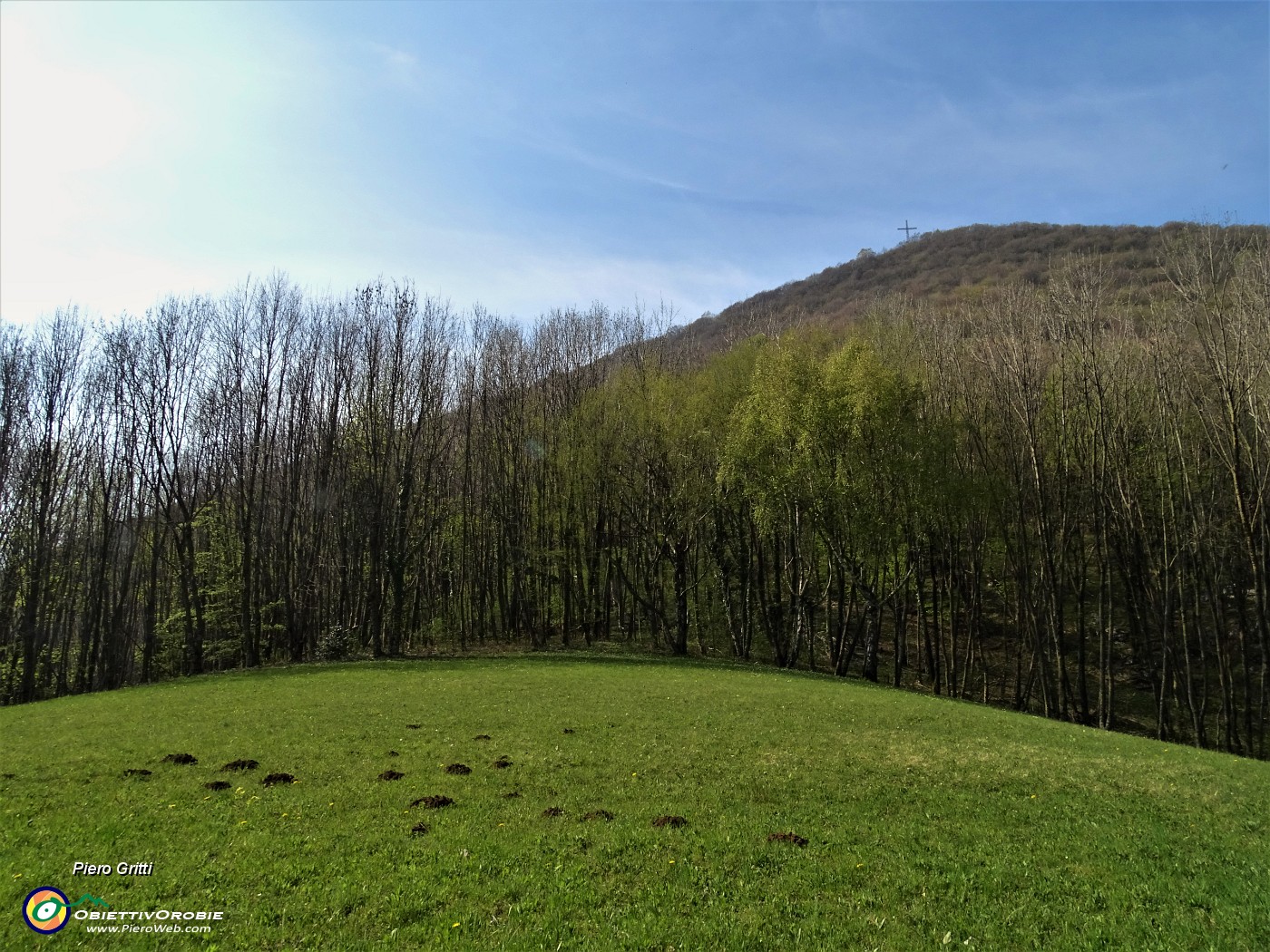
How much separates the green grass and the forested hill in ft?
148

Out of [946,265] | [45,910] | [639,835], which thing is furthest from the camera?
[946,265]

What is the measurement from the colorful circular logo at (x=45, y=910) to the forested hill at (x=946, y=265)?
51.9 metres

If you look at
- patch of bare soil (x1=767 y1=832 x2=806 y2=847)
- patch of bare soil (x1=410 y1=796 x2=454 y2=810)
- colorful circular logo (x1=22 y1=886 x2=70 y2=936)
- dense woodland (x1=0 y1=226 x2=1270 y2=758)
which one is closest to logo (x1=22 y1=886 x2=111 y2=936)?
colorful circular logo (x1=22 y1=886 x2=70 y2=936)

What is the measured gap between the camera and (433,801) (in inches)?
368

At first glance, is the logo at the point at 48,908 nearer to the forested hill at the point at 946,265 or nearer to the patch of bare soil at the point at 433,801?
the patch of bare soil at the point at 433,801

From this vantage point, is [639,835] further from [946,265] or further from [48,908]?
[946,265]

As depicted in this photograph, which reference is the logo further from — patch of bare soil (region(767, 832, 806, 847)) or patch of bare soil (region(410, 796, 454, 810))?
patch of bare soil (region(767, 832, 806, 847))

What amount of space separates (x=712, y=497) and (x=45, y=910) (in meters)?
32.5

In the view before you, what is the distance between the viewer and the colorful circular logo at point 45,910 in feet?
19.5

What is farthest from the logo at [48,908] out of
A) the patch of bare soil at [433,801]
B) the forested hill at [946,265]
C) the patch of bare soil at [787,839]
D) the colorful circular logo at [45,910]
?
the forested hill at [946,265]

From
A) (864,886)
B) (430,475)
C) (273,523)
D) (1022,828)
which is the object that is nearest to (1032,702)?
(1022,828)

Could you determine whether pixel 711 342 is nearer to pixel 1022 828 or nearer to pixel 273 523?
pixel 273 523

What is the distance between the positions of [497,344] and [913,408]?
89.0 feet

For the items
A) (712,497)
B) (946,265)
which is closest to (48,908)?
(712,497)
